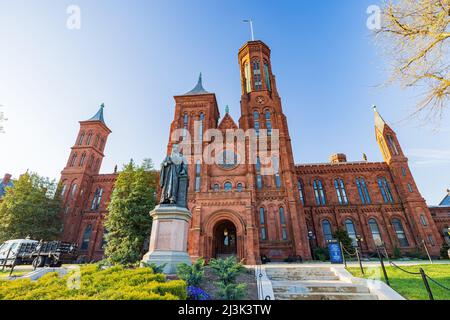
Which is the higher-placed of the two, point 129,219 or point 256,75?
point 256,75

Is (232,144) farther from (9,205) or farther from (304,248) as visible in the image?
(9,205)

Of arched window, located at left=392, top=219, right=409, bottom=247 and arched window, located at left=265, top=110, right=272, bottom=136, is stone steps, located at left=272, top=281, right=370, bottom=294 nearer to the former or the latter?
arched window, located at left=265, top=110, right=272, bottom=136

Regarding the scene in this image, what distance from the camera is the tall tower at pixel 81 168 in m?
28.3

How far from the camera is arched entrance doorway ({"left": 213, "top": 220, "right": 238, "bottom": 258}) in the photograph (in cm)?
A: 2238

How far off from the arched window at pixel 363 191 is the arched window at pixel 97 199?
3641 cm

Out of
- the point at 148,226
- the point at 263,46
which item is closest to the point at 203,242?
the point at 148,226

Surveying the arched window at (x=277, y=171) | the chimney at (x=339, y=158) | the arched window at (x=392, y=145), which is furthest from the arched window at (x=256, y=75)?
the chimney at (x=339, y=158)

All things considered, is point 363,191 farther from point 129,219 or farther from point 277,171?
point 129,219

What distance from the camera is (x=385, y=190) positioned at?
28.2 m

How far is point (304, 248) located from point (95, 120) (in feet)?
118

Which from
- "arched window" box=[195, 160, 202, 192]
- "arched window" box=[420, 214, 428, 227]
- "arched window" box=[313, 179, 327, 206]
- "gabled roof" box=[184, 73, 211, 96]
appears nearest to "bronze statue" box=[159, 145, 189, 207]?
"arched window" box=[195, 160, 202, 192]

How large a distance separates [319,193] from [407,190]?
1011 centimetres

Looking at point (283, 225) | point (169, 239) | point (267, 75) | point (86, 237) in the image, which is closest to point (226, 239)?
point (283, 225)
